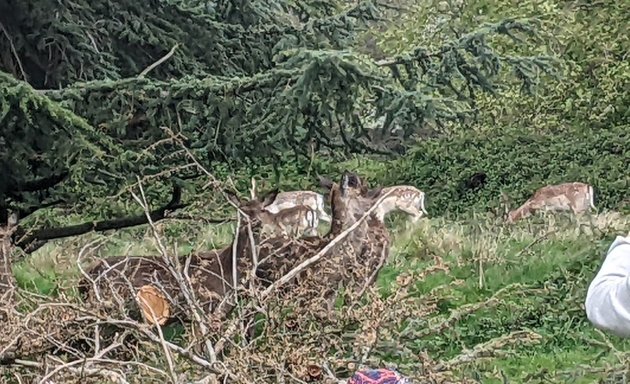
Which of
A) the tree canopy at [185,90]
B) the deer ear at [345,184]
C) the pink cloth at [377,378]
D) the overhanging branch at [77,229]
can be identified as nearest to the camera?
the pink cloth at [377,378]

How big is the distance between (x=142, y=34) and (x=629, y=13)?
1274 cm

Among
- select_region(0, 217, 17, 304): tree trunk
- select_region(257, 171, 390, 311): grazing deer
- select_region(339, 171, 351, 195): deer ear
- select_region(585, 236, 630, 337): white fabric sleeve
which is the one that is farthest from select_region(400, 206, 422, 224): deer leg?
select_region(585, 236, 630, 337): white fabric sleeve

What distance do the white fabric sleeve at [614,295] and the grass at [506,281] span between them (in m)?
2.91

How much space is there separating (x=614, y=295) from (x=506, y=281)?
6.58 metres

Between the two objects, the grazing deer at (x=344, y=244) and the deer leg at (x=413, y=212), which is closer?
the grazing deer at (x=344, y=244)

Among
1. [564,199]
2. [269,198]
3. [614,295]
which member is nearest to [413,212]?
[564,199]

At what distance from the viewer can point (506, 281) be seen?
29.9 ft

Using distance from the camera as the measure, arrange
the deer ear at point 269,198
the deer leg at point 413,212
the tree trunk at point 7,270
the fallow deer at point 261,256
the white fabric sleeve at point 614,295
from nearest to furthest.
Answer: the white fabric sleeve at point 614,295 → the tree trunk at point 7,270 → the fallow deer at point 261,256 → the deer ear at point 269,198 → the deer leg at point 413,212

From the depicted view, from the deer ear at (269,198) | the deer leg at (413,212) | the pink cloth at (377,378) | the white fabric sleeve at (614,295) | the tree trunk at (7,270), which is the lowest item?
the deer leg at (413,212)

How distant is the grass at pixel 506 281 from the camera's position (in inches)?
279

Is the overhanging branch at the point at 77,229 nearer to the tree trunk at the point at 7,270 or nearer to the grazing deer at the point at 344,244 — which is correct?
the tree trunk at the point at 7,270

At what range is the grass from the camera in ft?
23.2

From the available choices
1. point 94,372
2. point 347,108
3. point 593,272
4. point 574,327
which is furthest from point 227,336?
point 593,272

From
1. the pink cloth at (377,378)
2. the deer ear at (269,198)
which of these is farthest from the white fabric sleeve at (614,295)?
the deer ear at (269,198)
